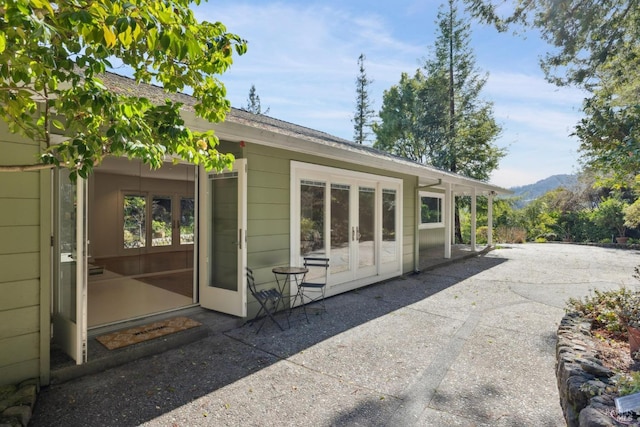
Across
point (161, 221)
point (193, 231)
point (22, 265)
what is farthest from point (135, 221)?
point (22, 265)

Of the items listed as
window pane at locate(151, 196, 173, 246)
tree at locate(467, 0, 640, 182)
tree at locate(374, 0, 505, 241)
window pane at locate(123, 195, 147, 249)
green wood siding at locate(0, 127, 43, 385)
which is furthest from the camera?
tree at locate(374, 0, 505, 241)

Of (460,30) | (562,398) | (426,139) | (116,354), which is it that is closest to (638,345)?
(562,398)

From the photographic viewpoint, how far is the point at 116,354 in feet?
10.6

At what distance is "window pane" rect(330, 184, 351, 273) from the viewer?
5969 mm

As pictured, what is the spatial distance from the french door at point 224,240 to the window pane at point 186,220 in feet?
22.0

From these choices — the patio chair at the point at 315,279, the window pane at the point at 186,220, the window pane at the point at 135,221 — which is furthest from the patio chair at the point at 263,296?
the window pane at the point at 186,220

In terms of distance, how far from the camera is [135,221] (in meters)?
9.99

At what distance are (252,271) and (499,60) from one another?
779 cm

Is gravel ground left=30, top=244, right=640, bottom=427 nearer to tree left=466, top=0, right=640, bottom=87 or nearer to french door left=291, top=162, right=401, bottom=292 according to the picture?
french door left=291, top=162, right=401, bottom=292

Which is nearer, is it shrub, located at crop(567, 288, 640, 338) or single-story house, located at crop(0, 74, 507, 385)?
single-story house, located at crop(0, 74, 507, 385)

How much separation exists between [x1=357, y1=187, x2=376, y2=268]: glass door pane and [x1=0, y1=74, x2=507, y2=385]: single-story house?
2cm

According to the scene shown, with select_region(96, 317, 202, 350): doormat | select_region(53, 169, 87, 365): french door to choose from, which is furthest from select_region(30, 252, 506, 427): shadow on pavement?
select_region(53, 169, 87, 365): french door

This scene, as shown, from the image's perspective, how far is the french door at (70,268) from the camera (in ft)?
9.80

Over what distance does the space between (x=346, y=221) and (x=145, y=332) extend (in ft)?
12.1
